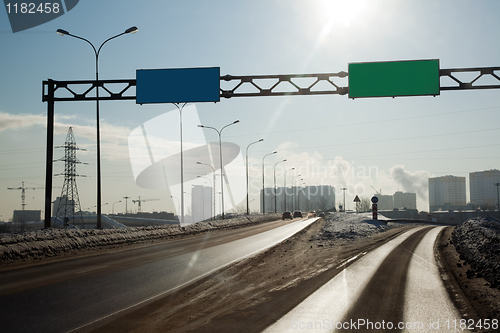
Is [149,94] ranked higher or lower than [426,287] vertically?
higher

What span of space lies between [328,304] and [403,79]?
46.2ft

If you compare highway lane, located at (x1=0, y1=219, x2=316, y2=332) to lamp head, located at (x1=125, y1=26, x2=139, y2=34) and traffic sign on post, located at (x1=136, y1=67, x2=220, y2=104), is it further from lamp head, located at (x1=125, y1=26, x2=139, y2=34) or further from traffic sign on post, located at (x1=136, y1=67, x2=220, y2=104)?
lamp head, located at (x1=125, y1=26, x2=139, y2=34)

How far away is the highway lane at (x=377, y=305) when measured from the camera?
6895 millimetres

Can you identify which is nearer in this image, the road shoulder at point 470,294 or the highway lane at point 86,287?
the highway lane at point 86,287

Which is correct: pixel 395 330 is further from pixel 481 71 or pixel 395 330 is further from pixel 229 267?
pixel 481 71

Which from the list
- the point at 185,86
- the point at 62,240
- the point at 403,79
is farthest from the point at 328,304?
the point at 62,240


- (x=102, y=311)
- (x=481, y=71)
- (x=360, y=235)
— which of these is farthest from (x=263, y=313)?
(x=360, y=235)

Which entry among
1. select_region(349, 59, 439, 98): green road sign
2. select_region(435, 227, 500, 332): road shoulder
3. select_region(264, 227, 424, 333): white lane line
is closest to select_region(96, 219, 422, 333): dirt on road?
select_region(264, 227, 424, 333): white lane line

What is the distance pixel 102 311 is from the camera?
7926 millimetres

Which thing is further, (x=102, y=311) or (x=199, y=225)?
(x=199, y=225)

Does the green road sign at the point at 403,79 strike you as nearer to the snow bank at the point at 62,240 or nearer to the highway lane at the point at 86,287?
the highway lane at the point at 86,287

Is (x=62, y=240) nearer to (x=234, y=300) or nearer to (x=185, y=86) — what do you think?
(x=185, y=86)

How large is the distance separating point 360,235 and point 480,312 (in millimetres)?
22720

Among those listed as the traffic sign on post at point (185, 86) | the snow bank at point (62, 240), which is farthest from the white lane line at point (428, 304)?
the snow bank at point (62, 240)
